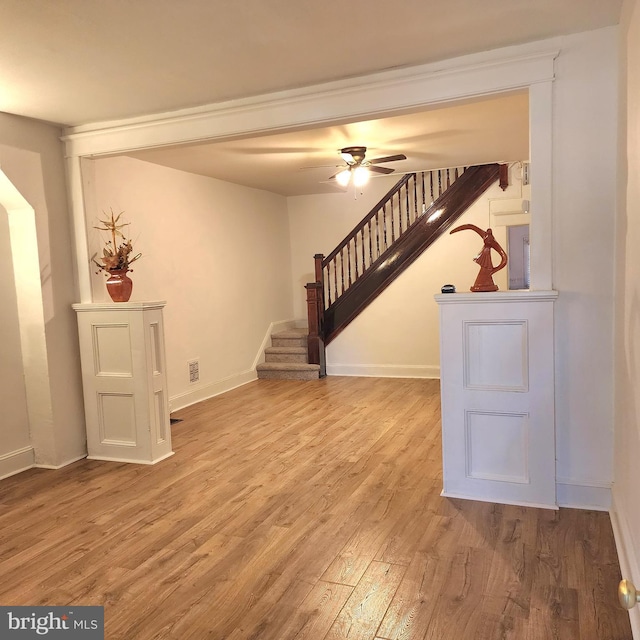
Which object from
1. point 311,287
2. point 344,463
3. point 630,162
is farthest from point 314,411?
point 630,162

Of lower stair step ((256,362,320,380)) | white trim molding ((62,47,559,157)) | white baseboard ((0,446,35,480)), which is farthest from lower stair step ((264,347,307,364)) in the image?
white trim molding ((62,47,559,157))

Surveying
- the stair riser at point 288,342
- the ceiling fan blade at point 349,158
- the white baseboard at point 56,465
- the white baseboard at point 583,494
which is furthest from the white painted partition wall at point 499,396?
the stair riser at point 288,342

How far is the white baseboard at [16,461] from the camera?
374 cm

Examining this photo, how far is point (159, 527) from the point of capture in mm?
2867

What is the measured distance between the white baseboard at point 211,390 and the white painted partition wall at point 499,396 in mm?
3248

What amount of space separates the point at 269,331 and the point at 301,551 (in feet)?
16.2

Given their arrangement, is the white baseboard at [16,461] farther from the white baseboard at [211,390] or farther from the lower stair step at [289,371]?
the lower stair step at [289,371]

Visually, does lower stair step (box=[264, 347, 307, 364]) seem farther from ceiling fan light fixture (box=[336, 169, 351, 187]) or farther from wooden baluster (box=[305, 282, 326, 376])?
ceiling fan light fixture (box=[336, 169, 351, 187])

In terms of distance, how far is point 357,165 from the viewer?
Answer: 16.1 ft

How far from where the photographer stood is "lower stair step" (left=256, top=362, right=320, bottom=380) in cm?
686

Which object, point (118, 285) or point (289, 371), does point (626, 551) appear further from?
point (289, 371)

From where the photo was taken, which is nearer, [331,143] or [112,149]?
[112,149]

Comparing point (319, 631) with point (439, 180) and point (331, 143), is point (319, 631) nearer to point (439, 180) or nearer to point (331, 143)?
point (331, 143)

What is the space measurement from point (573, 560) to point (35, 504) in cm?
302
